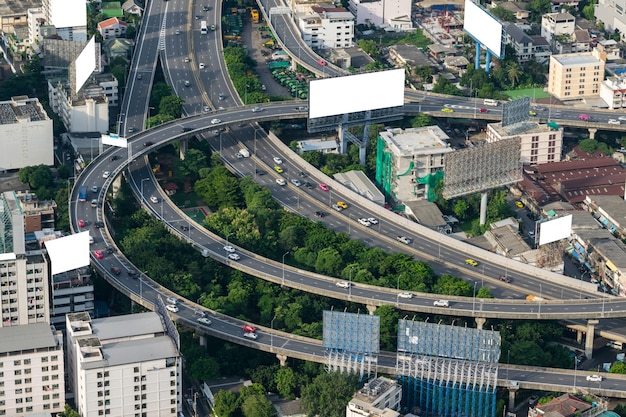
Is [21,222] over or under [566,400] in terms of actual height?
over

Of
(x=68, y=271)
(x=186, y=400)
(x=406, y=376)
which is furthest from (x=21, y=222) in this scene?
(x=406, y=376)

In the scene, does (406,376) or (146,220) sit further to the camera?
(146,220)

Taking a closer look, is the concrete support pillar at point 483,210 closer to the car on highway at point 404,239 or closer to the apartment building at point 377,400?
the car on highway at point 404,239

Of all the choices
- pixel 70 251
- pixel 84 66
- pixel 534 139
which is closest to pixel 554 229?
pixel 534 139

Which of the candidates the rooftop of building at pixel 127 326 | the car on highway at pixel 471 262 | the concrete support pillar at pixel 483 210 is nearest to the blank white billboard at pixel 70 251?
the rooftop of building at pixel 127 326

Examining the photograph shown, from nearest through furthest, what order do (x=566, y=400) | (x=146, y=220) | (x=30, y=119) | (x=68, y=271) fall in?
(x=566, y=400), (x=68, y=271), (x=146, y=220), (x=30, y=119)

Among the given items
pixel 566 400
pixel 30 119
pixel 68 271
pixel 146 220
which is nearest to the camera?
pixel 566 400

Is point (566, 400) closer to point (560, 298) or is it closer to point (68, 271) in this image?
point (560, 298)
